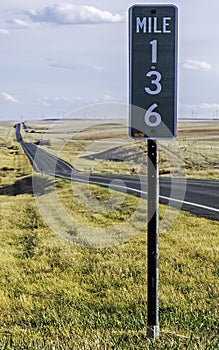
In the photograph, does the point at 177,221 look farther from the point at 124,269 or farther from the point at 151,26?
the point at 151,26

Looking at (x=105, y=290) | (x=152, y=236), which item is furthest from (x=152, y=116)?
(x=105, y=290)

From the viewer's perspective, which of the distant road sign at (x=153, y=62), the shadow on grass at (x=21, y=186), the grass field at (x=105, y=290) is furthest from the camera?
the shadow on grass at (x=21, y=186)

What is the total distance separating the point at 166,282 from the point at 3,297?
88.5 inches

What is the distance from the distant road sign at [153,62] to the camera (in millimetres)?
4766

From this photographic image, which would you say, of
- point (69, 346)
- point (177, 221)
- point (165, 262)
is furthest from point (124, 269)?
point (177, 221)

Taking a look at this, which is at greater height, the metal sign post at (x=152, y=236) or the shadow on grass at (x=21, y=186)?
the metal sign post at (x=152, y=236)

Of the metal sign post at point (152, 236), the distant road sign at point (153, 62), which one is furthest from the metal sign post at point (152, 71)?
the metal sign post at point (152, 236)

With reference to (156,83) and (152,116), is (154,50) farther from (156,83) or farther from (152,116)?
(152,116)

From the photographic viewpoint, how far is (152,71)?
4789 mm

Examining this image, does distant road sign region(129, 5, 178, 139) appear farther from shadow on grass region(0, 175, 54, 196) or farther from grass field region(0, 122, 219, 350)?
shadow on grass region(0, 175, 54, 196)

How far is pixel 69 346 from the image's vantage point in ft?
16.4

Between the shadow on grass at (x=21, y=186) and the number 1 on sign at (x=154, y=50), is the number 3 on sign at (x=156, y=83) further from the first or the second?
the shadow on grass at (x=21, y=186)

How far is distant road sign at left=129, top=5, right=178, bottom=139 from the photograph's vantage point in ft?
15.6

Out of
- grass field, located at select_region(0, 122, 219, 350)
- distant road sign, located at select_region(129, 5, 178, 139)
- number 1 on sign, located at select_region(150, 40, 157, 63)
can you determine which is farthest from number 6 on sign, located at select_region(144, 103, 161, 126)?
grass field, located at select_region(0, 122, 219, 350)
